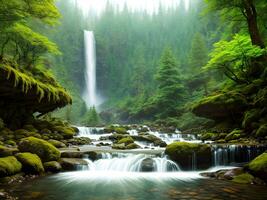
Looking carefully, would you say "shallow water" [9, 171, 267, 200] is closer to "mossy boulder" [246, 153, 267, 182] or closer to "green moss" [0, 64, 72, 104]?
"mossy boulder" [246, 153, 267, 182]

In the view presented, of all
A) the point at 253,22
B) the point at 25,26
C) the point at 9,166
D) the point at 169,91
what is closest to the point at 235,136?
the point at 253,22

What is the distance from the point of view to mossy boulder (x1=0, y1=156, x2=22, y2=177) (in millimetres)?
9727

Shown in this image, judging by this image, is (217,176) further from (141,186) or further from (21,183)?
(21,183)

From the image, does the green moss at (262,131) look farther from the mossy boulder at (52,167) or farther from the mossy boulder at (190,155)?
the mossy boulder at (52,167)

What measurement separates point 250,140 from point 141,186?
324 inches

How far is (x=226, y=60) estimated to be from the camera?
2108 centimetres

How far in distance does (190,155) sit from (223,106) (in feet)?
27.7

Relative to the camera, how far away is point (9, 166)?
32.6 ft

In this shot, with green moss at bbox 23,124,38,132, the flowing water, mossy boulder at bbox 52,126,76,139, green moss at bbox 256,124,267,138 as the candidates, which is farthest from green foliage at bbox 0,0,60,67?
green moss at bbox 256,124,267,138

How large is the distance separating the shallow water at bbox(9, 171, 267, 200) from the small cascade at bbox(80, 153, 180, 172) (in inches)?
42.3

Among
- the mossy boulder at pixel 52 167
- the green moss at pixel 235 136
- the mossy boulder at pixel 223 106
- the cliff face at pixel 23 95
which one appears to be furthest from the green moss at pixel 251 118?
the cliff face at pixel 23 95

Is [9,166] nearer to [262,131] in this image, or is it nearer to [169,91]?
[262,131]

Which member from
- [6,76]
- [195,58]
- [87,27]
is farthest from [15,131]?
[87,27]

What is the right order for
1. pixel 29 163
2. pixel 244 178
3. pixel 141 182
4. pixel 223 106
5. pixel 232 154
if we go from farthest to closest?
pixel 223 106 → pixel 232 154 → pixel 29 163 → pixel 141 182 → pixel 244 178
